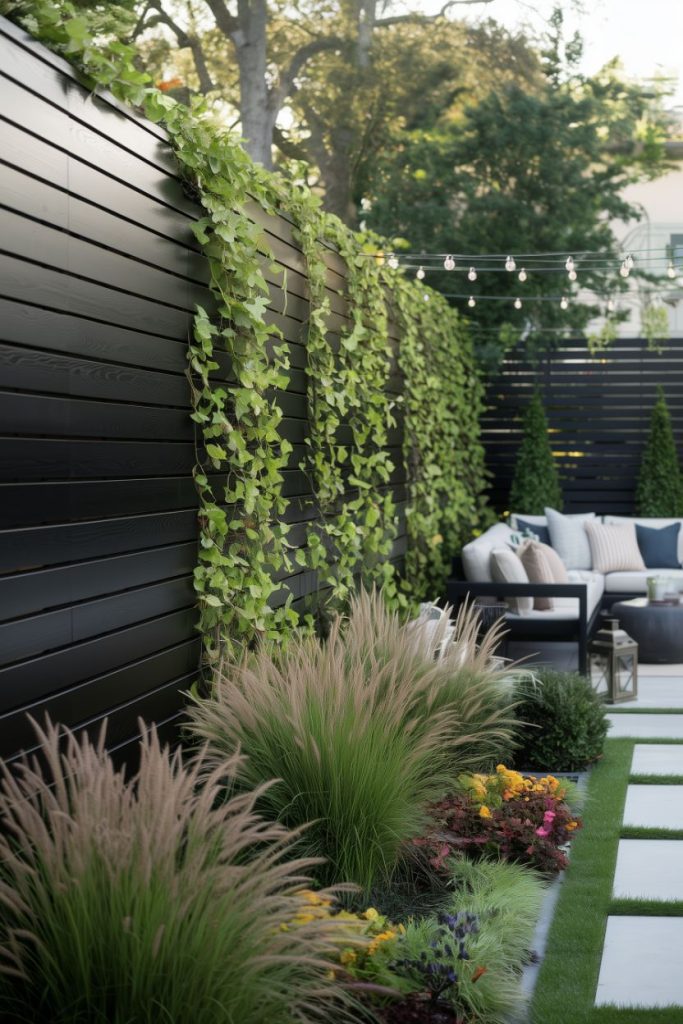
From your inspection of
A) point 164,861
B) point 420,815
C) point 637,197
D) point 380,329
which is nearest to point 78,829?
point 164,861

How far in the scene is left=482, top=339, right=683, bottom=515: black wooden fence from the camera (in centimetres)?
1228

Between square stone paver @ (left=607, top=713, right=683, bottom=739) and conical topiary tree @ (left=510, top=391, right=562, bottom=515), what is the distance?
4918 millimetres

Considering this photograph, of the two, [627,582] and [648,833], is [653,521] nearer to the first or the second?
[627,582]

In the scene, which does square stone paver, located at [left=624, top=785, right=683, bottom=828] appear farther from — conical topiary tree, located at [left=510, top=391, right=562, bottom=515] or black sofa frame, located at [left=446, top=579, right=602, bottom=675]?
conical topiary tree, located at [left=510, top=391, right=562, bottom=515]

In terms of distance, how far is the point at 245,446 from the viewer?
4.47m

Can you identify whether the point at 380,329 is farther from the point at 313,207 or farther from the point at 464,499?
the point at 464,499

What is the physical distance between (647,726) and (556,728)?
1.34m

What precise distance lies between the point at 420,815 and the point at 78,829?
5.69ft

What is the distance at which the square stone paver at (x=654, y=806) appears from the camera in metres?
4.91

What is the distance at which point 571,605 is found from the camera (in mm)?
8922

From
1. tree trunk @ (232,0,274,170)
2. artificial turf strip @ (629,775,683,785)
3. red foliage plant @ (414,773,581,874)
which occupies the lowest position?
artificial turf strip @ (629,775,683,785)

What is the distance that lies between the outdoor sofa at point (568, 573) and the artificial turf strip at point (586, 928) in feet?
8.50

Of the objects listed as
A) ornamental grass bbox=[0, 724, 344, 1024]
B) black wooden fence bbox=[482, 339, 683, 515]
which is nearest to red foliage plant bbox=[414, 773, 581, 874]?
ornamental grass bbox=[0, 724, 344, 1024]

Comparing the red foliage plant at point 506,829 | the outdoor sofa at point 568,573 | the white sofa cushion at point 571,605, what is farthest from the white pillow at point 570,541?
the red foliage plant at point 506,829
